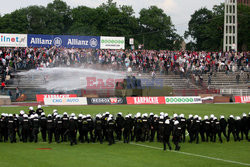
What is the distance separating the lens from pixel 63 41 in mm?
55500

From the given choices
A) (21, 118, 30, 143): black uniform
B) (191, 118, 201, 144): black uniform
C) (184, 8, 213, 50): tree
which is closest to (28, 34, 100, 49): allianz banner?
(21, 118, 30, 143): black uniform

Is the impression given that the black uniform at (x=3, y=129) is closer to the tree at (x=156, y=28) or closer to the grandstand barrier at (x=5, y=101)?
the grandstand barrier at (x=5, y=101)

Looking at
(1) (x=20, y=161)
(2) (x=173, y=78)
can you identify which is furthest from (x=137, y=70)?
(1) (x=20, y=161)

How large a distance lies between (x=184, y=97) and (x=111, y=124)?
2804cm

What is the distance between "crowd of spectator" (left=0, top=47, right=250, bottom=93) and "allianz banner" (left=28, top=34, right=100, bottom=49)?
487 centimetres

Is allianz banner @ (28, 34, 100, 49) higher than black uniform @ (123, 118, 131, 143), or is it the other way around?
allianz banner @ (28, 34, 100, 49)

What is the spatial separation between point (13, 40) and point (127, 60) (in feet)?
51.3

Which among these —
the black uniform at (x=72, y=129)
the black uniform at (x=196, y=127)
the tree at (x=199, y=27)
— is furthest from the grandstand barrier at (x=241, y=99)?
the tree at (x=199, y=27)

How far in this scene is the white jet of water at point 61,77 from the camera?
47281 mm

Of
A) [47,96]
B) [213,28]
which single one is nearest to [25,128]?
[47,96]

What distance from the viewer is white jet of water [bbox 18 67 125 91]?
155 ft

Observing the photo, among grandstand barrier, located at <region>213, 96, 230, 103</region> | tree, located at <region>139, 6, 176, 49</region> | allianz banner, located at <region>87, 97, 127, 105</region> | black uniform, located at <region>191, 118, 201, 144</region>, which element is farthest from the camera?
tree, located at <region>139, 6, 176, 49</region>

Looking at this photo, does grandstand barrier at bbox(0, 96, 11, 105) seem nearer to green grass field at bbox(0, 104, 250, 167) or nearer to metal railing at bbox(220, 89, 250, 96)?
green grass field at bbox(0, 104, 250, 167)

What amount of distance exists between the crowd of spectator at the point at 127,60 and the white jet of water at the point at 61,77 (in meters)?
0.80
